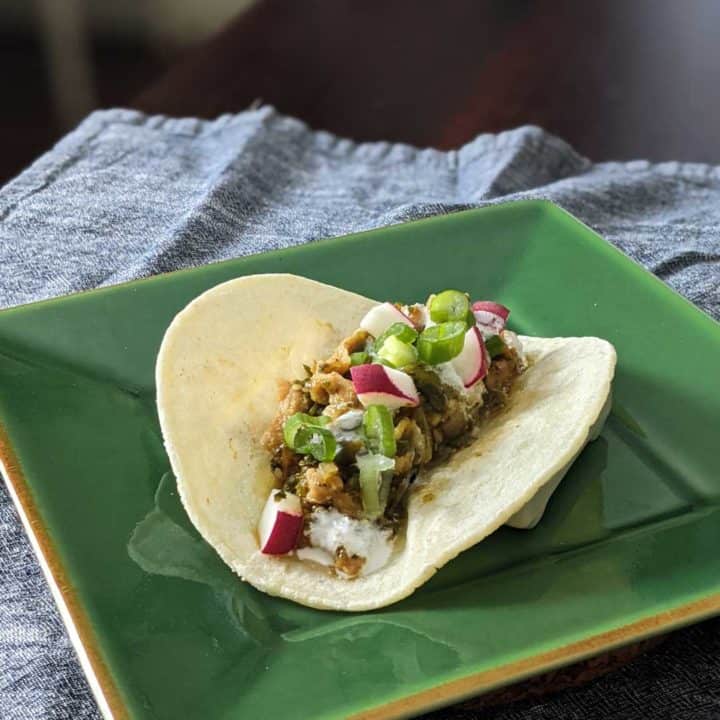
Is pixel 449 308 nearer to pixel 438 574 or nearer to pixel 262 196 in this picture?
pixel 438 574

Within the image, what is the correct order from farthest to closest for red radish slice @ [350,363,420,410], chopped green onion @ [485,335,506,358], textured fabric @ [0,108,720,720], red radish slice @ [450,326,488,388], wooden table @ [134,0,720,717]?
wooden table @ [134,0,720,717], textured fabric @ [0,108,720,720], chopped green onion @ [485,335,506,358], red radish slice @ [450,326,488,388], red radish slice @ [350,363,420,410]

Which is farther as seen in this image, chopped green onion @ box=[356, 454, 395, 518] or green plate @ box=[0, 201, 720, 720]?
chopped green onion @ box=[356, 454, 395, 518]

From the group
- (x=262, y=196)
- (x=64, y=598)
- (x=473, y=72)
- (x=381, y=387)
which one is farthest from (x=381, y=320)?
(x=473, y=72)

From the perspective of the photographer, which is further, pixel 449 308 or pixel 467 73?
pixel 467 73

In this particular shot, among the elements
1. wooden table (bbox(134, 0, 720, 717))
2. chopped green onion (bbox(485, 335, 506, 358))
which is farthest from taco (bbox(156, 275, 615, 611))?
wooden table (bbox(134, 0, 720, 717))

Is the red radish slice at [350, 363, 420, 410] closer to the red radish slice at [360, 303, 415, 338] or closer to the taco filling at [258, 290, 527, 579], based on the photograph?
the taco filling at [258, 290, 527, 579]

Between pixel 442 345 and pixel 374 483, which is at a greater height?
pixel 442 345

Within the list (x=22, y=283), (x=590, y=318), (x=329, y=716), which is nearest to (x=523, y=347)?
(x=590, y=318)

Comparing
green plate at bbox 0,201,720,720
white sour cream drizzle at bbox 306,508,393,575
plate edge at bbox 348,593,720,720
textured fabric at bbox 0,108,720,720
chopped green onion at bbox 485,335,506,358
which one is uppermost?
plate edge at bbox 348,593,720,720

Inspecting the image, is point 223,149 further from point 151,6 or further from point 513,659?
point 151,6

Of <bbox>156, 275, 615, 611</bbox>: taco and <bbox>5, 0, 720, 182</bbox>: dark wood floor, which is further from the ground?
<bbox>156, 275, 615, 611</bbox>: taco
